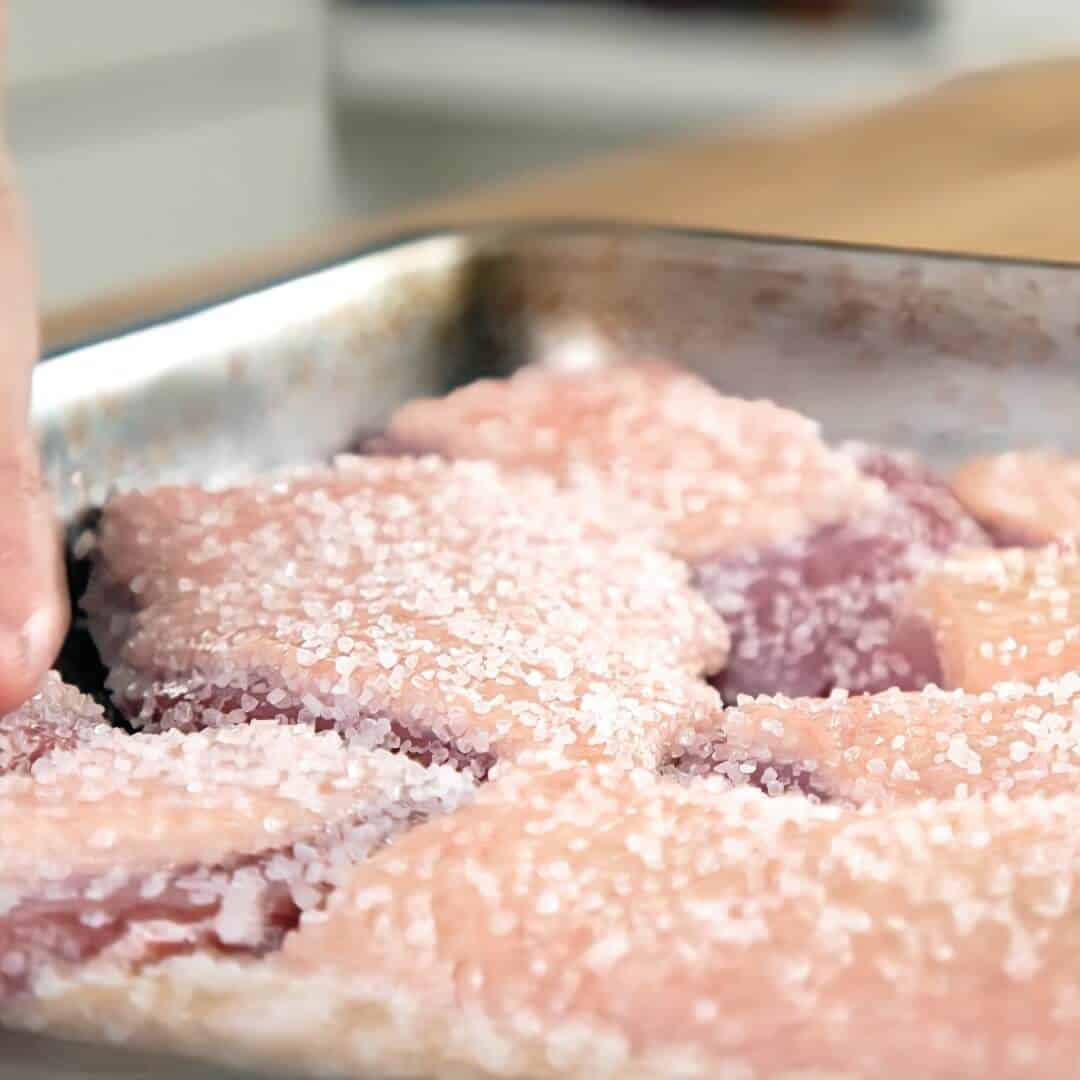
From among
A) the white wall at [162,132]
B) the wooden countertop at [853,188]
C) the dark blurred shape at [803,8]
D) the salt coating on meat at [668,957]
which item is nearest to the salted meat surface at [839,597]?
the salt coating on meat at [668,957]

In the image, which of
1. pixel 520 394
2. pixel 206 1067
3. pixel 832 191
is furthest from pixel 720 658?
pixel 832 191

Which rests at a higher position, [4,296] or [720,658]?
[4,296]

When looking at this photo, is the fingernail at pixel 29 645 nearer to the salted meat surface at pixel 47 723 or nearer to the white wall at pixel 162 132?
the salted meat surface at pixel 47 723

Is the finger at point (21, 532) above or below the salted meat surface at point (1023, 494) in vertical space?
above

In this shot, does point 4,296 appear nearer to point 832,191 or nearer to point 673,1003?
point 673,1003

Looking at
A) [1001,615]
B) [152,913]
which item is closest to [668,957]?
[152,913]

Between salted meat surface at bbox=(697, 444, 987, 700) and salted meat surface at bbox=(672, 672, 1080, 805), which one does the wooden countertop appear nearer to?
salted meat surface at bbox=(697, 444, 987, 700)

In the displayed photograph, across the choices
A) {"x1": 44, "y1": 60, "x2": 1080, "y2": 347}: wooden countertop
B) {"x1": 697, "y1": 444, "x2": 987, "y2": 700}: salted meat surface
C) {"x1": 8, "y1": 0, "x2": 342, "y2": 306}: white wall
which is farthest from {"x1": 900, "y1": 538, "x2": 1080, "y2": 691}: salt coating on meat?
{"x1": 8, "y1": 0, "x2": 342, "y2": 306}: white wall
